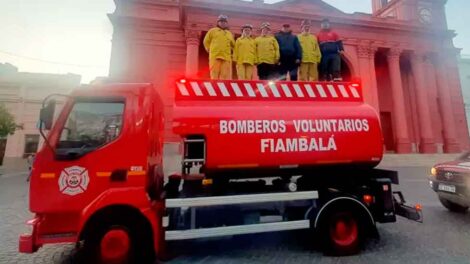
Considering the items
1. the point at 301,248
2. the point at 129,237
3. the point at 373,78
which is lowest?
the point at 301,248

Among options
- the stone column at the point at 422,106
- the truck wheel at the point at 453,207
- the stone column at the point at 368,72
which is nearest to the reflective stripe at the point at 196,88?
the truck wheel at the point at 453,207

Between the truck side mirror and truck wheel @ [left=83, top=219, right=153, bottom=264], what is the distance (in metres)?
1.41

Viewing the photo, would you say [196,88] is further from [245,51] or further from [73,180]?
[245,51]

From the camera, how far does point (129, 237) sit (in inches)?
137

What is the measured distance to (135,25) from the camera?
19875 mm

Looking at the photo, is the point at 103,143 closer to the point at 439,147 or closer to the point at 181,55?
the point at 181,55

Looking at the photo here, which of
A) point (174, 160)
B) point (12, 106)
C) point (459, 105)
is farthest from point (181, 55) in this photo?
point (459, 105)

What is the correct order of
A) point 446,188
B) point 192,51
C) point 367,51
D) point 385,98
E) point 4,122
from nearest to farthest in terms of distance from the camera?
point 446,188 < point 192,51 < point 4,122 < point 367,51 < point 385,98

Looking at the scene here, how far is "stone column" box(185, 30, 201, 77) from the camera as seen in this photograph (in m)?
18.0

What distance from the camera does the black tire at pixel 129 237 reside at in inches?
132

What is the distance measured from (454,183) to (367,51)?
18.5 meters

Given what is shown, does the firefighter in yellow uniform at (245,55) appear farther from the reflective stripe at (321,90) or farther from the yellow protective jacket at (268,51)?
the reflective stripe at (321,90)

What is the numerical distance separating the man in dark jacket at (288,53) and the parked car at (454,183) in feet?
13.2

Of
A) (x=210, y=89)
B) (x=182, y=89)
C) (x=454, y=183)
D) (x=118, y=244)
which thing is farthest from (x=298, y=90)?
(x=454, y=183)
